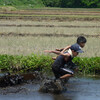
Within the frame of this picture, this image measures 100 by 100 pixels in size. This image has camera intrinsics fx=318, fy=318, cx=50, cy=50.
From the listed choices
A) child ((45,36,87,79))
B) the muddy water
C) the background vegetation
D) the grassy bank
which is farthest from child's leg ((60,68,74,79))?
the background vegetation

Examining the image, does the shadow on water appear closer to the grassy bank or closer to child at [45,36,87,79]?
child at [45,36,87,79]

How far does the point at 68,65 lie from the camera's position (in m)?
8.98

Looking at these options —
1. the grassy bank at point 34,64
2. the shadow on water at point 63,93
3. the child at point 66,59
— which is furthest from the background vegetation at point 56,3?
the child at point 66,59

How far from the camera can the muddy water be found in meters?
7.98

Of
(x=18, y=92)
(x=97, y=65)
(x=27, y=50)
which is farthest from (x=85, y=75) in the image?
(x=27, y=50)

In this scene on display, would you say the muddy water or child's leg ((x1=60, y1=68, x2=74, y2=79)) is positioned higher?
child's leg ((x1=60, y1=68, x2=74, y2=79))

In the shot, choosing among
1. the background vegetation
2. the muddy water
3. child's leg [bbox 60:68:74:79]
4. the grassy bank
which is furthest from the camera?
the background vegetation

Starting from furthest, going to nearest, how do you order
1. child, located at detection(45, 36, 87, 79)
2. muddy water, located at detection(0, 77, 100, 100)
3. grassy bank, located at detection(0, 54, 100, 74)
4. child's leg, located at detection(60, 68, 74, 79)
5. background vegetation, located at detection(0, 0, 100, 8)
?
background vegetation, located at detection(0, 0, 100, 8) → grassy bank, located at detection(0, 54, 100, 74) → child's leg, located at detection(60, 68, 74, 79) → child, located at detection(45, 36, 87, 79) → muddy water, located at detection(0, 77, 100, 100)

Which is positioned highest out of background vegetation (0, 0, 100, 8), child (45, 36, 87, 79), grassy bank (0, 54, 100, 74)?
background vegetation (0, 0, 100, 8)

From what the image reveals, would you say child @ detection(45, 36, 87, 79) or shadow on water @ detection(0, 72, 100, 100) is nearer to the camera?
shadow on water @ detection(0, 72, 100, 100)

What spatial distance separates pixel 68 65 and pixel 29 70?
228cm

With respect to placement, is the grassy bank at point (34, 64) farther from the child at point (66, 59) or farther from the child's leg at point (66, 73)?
the child's leg at point (66, 73)

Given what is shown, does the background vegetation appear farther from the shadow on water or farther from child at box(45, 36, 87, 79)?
child at box(45, 36, 87, 79)

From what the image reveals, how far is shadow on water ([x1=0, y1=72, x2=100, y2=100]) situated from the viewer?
798 cm
